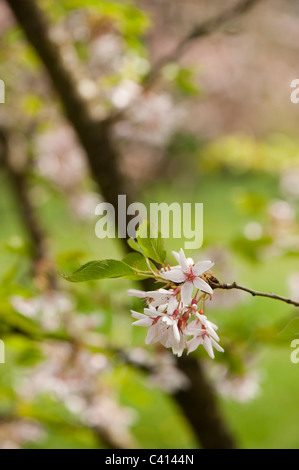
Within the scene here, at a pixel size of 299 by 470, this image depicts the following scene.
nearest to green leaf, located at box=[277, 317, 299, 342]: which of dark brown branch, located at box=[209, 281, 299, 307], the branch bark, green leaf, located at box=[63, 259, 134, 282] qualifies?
dark brown branch, located at box=[209, 281, 299, 307]

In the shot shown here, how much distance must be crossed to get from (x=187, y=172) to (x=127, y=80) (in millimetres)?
6827

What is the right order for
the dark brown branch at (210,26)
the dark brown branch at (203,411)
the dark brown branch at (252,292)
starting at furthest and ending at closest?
the dark brown branch at (203,411) < the dark brown branch at (210,26) < the dark brown branch at (252,292)

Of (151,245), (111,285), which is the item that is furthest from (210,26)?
(111,285)

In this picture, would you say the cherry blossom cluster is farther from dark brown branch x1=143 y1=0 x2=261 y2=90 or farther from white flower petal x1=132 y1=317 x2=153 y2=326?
dark brown branch x1=143 y1=0 x2=261 y2=90

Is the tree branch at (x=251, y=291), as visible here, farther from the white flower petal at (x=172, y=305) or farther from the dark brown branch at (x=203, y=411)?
the dark brown branch at (x=203, y=411)

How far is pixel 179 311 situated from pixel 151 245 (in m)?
0.06

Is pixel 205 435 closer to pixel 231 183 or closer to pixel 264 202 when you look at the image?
pixel 264 202

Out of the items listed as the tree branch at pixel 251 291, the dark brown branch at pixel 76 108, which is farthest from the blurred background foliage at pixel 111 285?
the tree branch at pixel 251 291

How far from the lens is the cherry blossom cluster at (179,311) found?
38cm

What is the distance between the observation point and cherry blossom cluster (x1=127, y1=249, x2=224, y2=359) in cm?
38

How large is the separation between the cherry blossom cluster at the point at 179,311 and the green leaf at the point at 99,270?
0.02m

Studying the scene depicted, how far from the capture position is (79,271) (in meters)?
0.39

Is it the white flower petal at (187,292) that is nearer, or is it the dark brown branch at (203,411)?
the white flower petal at (187,292)

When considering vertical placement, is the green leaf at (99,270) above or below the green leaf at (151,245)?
below
